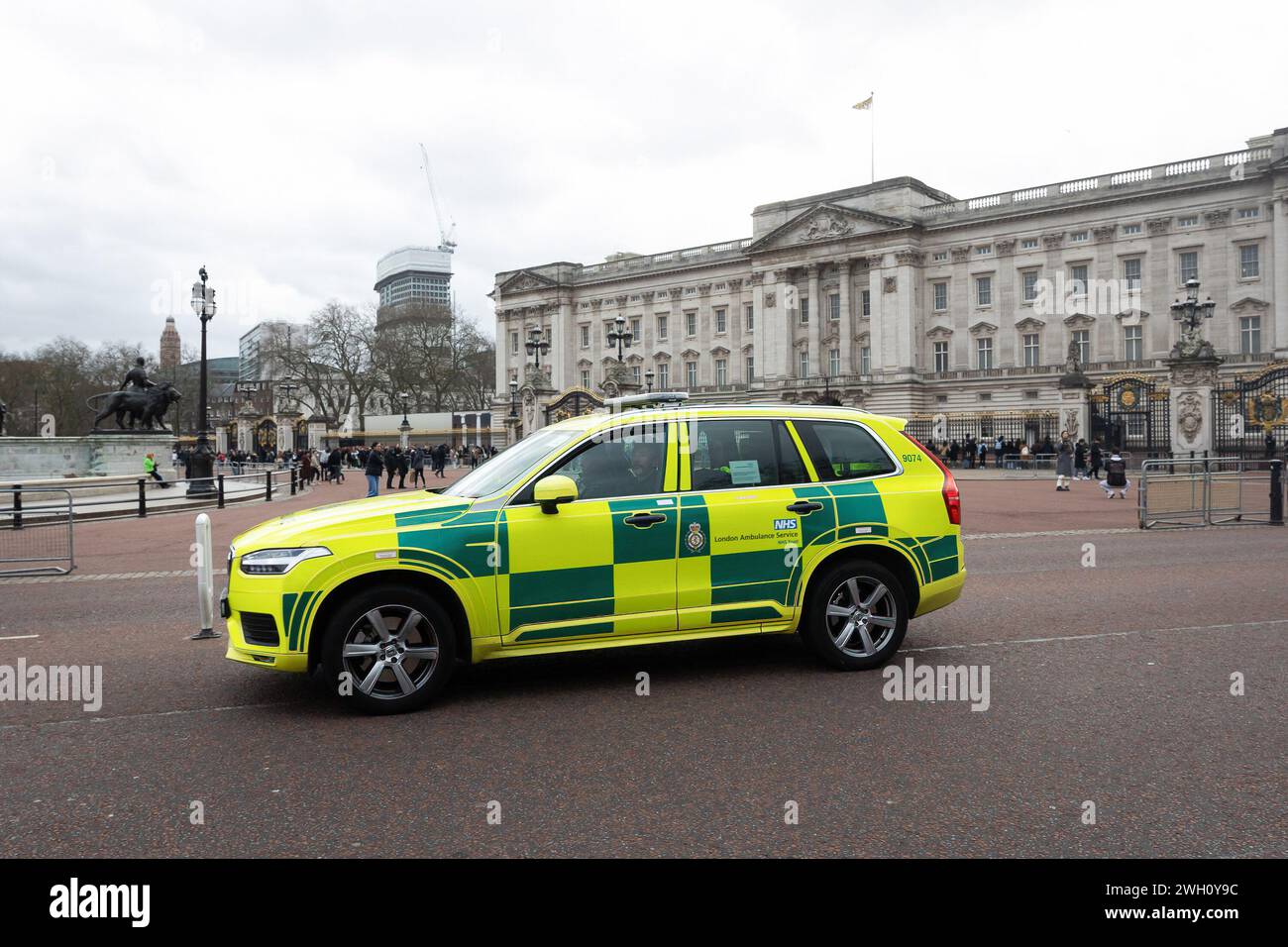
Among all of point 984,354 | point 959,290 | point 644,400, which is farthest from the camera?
point 959,290

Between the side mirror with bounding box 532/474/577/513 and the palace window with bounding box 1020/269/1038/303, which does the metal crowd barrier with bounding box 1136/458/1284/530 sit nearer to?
the side mirror with bounding box 532/474/577/513

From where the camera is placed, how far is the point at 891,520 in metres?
6.40

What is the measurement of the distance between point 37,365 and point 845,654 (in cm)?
8111

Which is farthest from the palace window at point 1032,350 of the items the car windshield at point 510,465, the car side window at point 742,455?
the car windshield at point 510,465

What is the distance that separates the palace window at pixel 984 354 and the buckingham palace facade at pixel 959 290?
0.34 ft

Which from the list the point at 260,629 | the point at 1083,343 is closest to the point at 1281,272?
the point at 1083,343

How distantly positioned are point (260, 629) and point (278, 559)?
0.42 meters


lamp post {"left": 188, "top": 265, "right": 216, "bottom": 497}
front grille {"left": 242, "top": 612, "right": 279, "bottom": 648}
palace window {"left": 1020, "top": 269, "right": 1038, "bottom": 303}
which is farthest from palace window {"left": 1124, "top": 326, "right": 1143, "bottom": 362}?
front grille {"left": 242, "top": 612, "right": 279, "bottom": 648}

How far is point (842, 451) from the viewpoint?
6.62m

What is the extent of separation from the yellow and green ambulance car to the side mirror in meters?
0.01

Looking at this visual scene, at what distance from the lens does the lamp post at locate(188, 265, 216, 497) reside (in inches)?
1057

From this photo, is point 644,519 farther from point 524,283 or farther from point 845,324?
point 524,283
